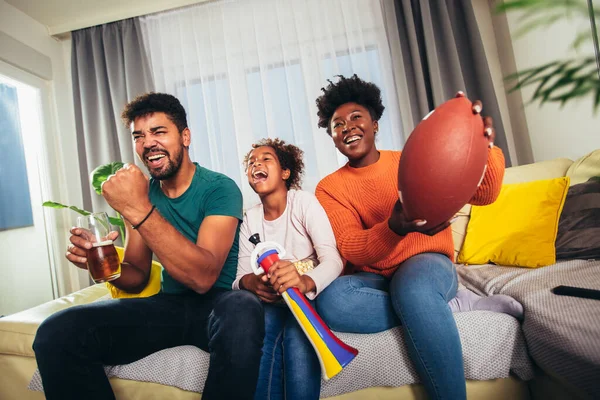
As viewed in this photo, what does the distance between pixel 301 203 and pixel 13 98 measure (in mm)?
2844

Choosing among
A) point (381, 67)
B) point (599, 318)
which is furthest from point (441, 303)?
point (381, 67)

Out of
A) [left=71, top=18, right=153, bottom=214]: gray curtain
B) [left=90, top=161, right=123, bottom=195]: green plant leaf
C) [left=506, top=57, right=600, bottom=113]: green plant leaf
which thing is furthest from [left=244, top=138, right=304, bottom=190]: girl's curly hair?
[left=71, top=18, right=153, bottom=214]: gray curtain

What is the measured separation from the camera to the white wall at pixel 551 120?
1390 mm

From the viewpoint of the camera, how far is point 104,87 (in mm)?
3113

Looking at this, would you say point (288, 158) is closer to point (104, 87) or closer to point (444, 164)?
point (444, 164)

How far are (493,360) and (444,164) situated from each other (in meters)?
0.58

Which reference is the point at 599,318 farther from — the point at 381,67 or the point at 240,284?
the point at 381,67

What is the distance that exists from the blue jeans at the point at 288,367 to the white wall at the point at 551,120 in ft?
3.65

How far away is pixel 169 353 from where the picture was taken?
1.13m

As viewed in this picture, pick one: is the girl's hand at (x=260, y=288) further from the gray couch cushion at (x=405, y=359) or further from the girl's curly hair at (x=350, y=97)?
the girl's curly hair at (x=350, y=97)

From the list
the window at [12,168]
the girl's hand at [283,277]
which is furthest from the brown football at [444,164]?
the window at [12,168]

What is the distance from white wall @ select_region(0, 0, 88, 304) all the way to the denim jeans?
2438 mm

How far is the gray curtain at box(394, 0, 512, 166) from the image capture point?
271 cm

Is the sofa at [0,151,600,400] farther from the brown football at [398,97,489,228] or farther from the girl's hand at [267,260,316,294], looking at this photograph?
the brown football at [398,97,489,228]
